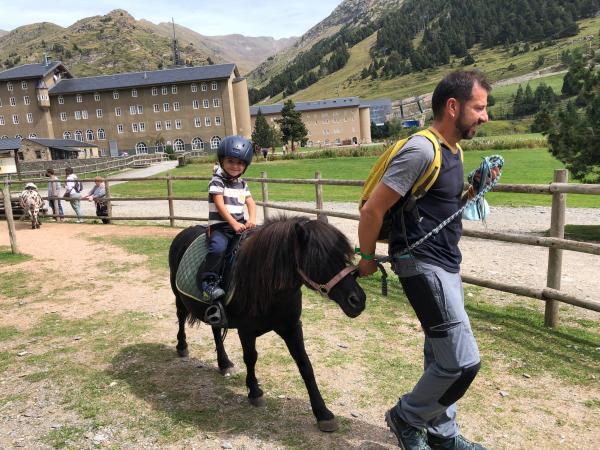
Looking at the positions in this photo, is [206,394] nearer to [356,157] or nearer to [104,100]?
[356,157]

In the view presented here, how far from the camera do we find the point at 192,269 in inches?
148

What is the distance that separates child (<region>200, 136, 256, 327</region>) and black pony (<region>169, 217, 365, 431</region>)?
0.48 feet

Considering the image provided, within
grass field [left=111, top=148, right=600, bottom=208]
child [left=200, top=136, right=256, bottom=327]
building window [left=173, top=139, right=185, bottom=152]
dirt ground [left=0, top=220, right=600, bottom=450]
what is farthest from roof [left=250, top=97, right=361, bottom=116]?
child [left=200, top=136, right=256, bottom=327]

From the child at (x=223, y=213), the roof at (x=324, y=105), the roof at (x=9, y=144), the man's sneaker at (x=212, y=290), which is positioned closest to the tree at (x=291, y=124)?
the roof at (x=9, y=144)

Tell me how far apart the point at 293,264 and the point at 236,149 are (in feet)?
4.31

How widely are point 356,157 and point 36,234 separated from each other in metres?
32.4

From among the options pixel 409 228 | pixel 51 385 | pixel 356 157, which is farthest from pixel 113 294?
pixel 356 157

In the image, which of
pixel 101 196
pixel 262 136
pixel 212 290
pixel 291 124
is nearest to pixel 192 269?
pixel 212 290

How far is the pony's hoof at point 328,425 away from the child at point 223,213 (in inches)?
39.4

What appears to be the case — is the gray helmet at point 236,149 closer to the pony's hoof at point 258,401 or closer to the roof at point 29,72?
the pony's hoof at point 258,401

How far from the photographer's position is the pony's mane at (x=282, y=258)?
2.62 metres

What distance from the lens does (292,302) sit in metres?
3.08

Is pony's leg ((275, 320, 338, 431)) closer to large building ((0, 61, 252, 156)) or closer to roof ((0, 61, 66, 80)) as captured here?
large building ((0, 61, 252, 156))

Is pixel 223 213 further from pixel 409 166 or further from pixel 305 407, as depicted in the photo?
pixel 409 166
